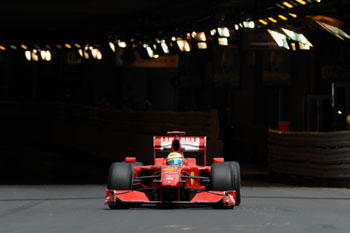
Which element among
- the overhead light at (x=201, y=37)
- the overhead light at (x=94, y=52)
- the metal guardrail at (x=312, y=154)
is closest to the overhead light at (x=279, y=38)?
the metal guardrail at (x=312, y=154)

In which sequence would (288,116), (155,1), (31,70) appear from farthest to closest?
1. (31,70)
2. (288,116)
3. (155,1)

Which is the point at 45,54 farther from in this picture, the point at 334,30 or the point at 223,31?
the point at 334,30

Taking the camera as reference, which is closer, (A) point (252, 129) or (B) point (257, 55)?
(A) point (252, 129)

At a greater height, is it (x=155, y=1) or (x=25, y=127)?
(x=155, y=1)

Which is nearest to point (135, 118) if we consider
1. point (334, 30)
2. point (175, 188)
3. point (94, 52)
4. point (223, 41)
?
point (223, 41)

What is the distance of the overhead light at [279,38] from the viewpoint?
2438 centimetres

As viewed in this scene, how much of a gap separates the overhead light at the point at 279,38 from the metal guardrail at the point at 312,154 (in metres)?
2.24

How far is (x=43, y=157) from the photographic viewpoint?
3262 centimetres

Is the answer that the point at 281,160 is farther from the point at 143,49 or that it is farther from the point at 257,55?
the point at 257,55

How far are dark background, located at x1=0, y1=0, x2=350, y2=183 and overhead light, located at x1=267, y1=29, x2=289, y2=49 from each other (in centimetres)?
27

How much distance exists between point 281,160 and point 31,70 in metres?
31.6

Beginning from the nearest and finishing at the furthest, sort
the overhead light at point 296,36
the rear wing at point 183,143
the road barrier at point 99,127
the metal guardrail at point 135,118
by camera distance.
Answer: the rear wing at point 183,143 → the overhead light at point 296,36 → the metal guardrail at point 135,118 → the road barrier at point 99,127

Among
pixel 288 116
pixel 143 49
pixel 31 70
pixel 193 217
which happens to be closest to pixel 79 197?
pixel 193 217

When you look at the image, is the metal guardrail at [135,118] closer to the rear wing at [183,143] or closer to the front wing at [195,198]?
the rear wing at [183,143]
